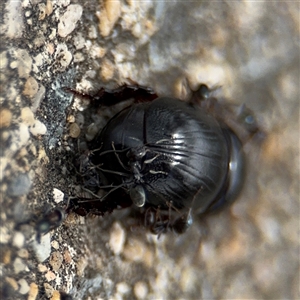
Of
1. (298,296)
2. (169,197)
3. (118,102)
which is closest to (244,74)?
(118,102)

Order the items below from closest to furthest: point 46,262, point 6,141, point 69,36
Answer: point 6,141 → point 46,262 → point 69,36

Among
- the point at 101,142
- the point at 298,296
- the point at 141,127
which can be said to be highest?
the point at 141,127

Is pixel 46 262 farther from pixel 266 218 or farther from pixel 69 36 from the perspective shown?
pixel 266 218

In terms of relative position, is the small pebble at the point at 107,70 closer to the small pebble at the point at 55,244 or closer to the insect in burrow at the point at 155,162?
the insect in burrow at the point at 155,162

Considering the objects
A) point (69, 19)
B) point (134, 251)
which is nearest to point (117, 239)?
point (134, 251)

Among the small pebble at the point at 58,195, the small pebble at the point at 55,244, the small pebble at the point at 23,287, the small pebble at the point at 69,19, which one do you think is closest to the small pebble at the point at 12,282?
the small pebble at the point at 23,287

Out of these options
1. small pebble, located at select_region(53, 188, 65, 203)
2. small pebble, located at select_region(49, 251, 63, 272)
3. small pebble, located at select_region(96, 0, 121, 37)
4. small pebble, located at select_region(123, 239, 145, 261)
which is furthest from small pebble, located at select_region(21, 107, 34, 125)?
small pebble, located at select_region(123, 239, 145, 261)

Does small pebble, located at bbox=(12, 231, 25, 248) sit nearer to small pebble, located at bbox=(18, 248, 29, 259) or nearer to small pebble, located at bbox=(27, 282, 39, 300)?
small pebble, located at bbox=(18, 248, 29, 259)
